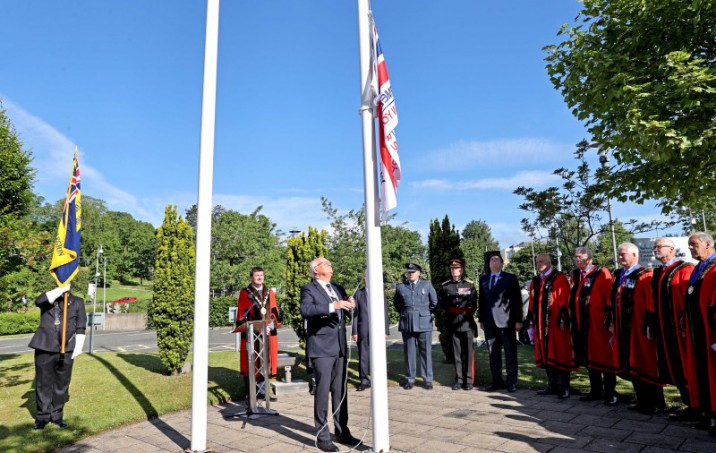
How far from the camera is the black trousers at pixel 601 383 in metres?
6.12

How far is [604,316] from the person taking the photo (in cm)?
635

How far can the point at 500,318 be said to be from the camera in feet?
24.8

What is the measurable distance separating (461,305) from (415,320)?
853 millimetres

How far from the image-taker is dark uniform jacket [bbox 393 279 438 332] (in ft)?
26.5

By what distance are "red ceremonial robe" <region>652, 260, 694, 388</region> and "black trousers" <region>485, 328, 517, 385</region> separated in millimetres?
2290

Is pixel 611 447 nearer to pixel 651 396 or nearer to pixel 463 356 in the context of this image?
pixel 651 396

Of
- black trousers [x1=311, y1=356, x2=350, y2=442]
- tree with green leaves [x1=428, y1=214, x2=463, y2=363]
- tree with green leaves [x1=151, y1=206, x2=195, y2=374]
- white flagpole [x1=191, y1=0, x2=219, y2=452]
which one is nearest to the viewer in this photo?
white flagpole [x1=191, y1=0, x2=219, y2=452]

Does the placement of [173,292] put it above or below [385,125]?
below

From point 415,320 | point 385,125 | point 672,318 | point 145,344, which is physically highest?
point 385,125

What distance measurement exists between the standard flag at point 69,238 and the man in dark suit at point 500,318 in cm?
640

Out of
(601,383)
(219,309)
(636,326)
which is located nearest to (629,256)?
(636,326)

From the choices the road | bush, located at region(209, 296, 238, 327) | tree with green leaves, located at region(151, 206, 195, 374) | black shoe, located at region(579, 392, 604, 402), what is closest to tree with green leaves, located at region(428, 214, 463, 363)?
black shoe, located at region(579, 392, 604, 402)

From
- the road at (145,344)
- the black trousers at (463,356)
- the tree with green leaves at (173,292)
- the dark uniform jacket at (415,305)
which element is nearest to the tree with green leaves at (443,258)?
the dark uniform jacket at (415,305)

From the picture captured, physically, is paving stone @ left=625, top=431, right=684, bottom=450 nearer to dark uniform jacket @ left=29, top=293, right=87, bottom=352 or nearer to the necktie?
the necktie
